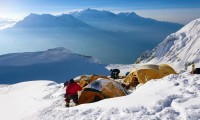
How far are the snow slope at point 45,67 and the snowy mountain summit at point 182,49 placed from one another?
47.1 metres

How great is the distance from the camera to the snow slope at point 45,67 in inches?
4400

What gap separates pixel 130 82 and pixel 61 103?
7.46m

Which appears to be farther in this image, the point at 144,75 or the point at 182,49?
the point at 182,49

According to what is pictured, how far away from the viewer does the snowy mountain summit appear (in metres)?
154

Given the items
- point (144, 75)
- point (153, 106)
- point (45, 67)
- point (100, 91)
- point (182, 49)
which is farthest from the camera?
point (182, 49)

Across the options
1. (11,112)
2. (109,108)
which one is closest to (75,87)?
(11,112)

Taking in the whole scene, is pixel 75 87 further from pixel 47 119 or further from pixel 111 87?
pixel 47 119

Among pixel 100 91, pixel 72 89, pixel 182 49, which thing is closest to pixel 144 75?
pixel 100 91

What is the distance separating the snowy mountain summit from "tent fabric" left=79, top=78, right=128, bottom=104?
12831cm

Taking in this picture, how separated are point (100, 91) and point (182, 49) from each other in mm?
161567

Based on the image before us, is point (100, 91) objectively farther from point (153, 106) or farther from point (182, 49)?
point (182, 49)

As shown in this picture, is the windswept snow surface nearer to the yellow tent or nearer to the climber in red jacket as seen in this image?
the climber in red jacket

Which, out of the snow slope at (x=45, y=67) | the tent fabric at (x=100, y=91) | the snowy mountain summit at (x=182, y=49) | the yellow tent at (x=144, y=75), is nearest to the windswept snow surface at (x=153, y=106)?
the tent fabric at (x=100, y=91)

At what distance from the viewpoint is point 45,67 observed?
411ft
